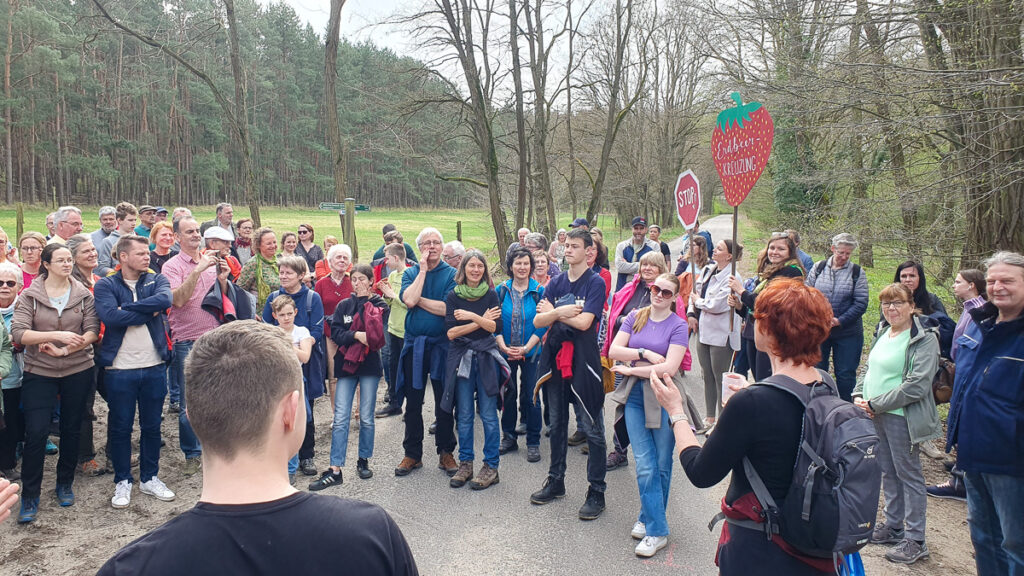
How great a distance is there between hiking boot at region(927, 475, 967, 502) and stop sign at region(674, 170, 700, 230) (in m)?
3.53

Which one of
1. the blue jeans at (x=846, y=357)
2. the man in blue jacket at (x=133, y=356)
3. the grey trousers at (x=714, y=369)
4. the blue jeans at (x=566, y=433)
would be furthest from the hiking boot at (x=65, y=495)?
the blue jeans at (x=846, y=357)

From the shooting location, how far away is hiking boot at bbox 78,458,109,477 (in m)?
5.43

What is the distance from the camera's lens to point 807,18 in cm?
742

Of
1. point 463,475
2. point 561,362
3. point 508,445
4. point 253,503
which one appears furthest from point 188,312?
point 253,503

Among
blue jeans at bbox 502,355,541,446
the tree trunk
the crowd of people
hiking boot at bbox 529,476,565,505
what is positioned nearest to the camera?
the crowd of people

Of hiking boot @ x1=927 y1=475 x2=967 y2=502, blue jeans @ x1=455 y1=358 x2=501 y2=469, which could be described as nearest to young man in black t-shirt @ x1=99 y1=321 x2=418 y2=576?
blue jeans @ x1=455 y1=358 x2=501 y2=469

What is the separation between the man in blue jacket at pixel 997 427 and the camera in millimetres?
3189

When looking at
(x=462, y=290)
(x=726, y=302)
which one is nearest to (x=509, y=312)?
(x=462, y=290)

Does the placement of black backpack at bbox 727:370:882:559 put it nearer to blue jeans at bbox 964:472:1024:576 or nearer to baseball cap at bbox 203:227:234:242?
blue jeans at bbox 964:472:1024:576

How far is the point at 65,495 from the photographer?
15.9 feet

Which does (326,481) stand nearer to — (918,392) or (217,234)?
(217,234)

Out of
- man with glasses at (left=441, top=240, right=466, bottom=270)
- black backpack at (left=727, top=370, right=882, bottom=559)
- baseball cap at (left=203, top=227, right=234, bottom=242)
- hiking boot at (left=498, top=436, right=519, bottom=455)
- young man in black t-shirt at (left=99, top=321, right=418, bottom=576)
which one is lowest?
hiking boot at (left=498, top=436, right=519, bottom=455)

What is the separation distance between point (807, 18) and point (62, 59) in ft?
136

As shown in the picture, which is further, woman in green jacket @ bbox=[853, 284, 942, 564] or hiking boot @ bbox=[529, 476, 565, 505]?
hiking boot @ bbox=[529, 476, 565, 505]
